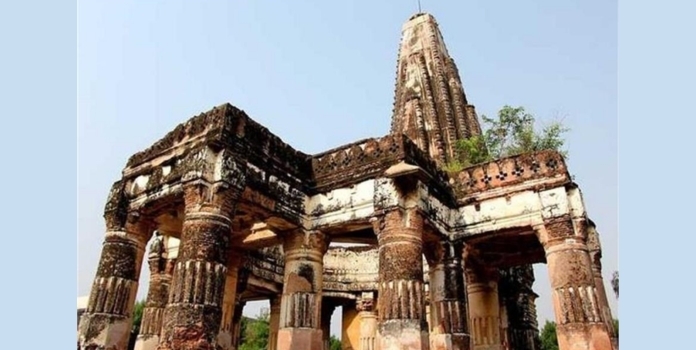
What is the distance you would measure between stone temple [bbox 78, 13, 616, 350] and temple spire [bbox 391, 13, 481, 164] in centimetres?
546

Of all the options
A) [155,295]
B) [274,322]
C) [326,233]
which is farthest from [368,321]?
[155,295]

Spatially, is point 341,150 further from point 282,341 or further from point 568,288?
point 568,288

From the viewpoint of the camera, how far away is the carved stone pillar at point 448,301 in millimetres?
11438

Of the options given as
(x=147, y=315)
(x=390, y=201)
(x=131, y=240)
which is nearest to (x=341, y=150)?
(x=390, y=201)

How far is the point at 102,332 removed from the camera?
1004cm

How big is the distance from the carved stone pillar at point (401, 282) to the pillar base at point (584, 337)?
Answer: 285 cm

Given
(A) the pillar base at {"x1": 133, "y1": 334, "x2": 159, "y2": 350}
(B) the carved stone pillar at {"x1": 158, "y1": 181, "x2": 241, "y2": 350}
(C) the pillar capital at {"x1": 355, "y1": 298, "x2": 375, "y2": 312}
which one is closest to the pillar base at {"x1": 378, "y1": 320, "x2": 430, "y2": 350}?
(B) the carved stone pillar at {"x1": 158, "y1": 181, "x2": 241, "y2": 350}

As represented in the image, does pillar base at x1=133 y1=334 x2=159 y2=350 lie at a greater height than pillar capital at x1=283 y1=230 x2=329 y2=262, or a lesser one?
lesser

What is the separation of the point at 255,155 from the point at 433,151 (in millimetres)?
Result: 9097

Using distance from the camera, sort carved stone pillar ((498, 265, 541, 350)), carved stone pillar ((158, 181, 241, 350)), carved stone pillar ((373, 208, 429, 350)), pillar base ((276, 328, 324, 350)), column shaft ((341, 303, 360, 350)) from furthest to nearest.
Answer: column shaft ((341, 303, 360, 350)) → carved stone pillar ((498, 265, 541, 350)) → pillar base ((276, 328, 324, 350)) → carved stone pillar ((373, 208, 429, 350)) → carved stone pillar ((158, 181, 241, 350))

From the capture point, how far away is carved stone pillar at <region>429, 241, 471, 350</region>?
11.4 metres

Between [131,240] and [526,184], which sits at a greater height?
[526,184]

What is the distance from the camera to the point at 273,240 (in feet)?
42.5

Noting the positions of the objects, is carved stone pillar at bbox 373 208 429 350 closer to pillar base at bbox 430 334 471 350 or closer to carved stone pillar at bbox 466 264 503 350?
pillar base at bbox 430 334 471 350
